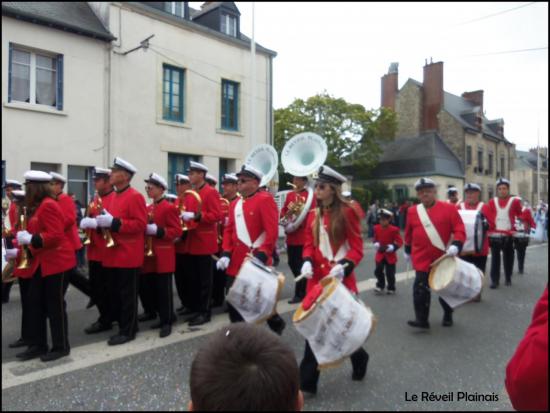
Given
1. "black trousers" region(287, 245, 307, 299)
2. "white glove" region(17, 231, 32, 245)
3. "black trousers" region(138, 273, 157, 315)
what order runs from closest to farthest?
"white glove" region(17, 231, 32, 245) → "black trousers" region(138, 273, 157, 315) → "black trousers" region(287, 245, 307, 299)

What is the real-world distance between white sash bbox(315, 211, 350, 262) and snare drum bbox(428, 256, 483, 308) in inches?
36.6

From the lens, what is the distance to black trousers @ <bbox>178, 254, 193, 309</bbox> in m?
5.91

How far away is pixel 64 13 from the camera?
34.4 ft

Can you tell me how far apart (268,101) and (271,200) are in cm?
1210

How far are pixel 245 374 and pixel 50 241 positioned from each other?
2.30 m

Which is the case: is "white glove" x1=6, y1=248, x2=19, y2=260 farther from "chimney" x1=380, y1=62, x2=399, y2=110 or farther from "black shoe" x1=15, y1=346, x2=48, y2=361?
"black shoe" x1=15, y1=346, x2=48, y2=361

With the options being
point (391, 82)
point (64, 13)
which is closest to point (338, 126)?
point (64, 13)

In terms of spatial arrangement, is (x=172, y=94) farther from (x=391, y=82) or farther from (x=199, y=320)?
(x=391, y=82)

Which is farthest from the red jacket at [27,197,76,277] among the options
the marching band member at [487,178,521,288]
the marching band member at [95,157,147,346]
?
the marching band member at [487,178,521,288]

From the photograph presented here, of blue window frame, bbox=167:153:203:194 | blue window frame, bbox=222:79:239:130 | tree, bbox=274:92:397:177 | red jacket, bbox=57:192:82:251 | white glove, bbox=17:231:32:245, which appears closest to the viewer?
white glove, bbox=17:231:32:245

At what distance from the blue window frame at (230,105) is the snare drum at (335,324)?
1007 centimetres

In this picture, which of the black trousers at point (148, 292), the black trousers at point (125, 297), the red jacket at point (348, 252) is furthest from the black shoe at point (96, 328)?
the red jacket at point (348, 252)

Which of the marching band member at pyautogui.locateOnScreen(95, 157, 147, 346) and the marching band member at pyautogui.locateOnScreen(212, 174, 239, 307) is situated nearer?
the marching band member at pyautogui.locateOnScreen(95, 157, 147, 346)

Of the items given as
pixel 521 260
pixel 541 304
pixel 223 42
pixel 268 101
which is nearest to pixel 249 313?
pixel 541 304
